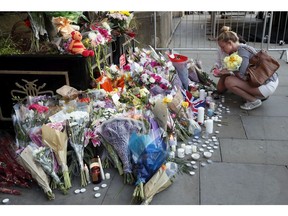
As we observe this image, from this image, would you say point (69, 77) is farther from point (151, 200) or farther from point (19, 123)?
point (151, 200)

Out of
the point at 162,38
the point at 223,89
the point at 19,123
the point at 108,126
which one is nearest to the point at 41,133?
the point at 19,123

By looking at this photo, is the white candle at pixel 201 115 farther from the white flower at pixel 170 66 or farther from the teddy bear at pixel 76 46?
the teddy bear at pixel 76 46

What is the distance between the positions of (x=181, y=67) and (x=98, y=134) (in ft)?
6.80

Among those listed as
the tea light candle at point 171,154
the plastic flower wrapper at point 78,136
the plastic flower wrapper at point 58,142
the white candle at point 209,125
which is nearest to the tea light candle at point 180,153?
the tea light candle at point 171,154

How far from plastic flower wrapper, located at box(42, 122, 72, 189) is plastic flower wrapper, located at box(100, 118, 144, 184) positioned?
368mm

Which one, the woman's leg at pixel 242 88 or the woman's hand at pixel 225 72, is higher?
the woman's hand at pixel 225 72

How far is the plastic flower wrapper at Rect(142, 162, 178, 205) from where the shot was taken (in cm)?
246

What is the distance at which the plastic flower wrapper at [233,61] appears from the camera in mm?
4035

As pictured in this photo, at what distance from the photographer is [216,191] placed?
8.48ft

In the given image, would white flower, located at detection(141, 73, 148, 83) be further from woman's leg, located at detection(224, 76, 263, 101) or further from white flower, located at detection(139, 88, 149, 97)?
woman's leg, located at detection(224, 76, 263, 101)

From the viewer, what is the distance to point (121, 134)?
9.12 ft

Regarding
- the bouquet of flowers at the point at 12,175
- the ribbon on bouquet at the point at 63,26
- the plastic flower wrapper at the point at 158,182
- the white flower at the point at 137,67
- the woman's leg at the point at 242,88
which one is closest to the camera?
the plastic flower wrapper at the point at 158,182

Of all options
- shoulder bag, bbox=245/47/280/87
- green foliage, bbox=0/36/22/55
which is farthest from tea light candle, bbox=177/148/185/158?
green foliage, bbox=0/36/22/55

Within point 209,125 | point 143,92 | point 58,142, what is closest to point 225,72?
point 209,125
